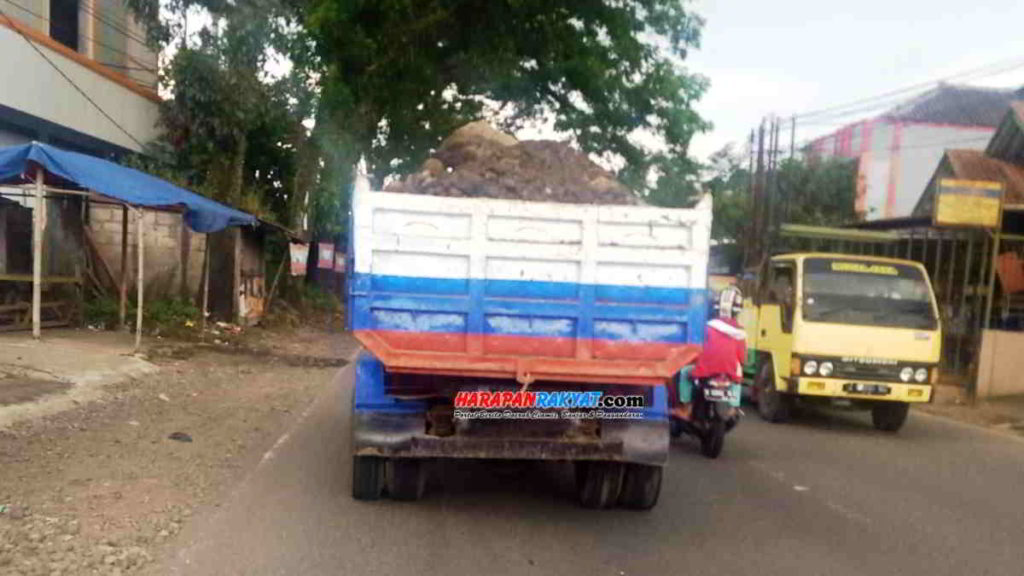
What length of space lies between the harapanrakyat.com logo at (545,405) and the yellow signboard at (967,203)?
387 inches

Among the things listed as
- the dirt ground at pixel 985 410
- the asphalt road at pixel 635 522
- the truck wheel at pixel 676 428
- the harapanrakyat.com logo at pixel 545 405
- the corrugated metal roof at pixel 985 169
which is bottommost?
the dirt ground at pixel 985 410

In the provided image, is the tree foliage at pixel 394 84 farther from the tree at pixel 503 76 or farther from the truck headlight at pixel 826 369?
the truck headlight at pixel 826 369

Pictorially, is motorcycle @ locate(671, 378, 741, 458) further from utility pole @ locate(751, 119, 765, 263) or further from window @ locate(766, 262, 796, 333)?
utility pole @ locate(751, 119, 765, 263)

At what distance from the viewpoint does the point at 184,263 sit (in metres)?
19.2

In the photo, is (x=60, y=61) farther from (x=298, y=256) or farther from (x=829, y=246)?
(x=829, y=246)

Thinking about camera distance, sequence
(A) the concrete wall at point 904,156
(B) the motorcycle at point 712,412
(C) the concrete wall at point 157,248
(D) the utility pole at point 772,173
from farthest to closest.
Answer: (A) the concrete wall at point 904,156 → (D) the utility pole at point 772,173 → (C) the concrete wall at point 157,248 → (B) the motorcycle at point 712,412

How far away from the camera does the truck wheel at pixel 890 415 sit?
1134 cm

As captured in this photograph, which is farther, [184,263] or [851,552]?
[184,263]

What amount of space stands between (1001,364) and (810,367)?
17.9 ft

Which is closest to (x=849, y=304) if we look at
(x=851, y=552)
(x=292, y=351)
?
(x=851, y=552)

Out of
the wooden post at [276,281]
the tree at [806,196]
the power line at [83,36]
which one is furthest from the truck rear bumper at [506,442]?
the tree at [806,196]

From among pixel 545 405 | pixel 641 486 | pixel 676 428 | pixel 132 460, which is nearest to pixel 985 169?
pixel 676 428

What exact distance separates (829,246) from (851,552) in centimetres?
1435

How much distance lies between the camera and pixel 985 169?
2056 centimetres
